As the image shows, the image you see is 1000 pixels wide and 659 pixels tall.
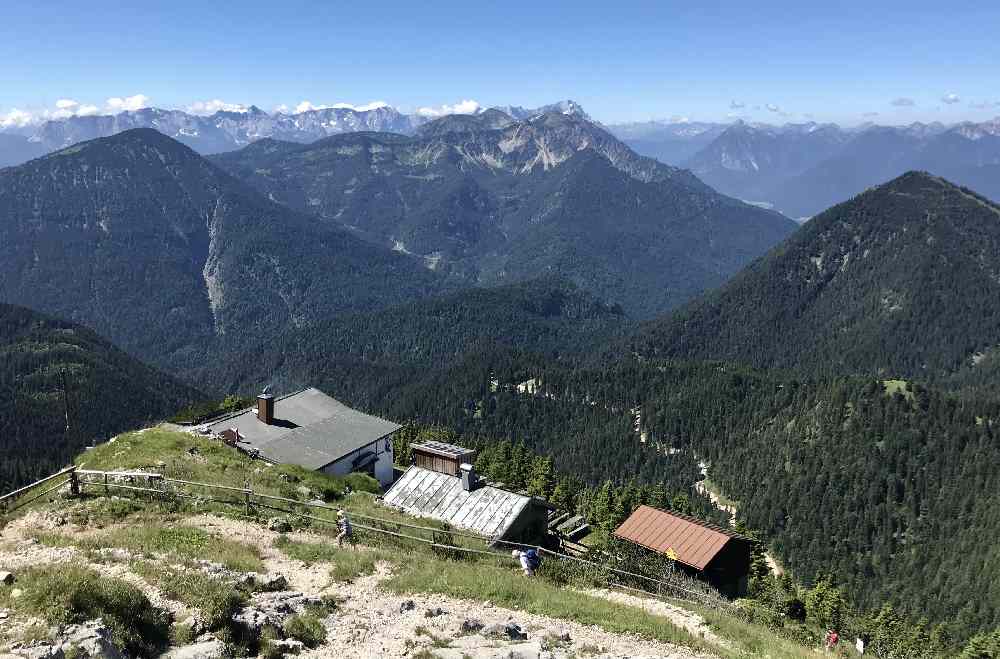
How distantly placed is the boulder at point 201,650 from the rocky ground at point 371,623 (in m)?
0.03

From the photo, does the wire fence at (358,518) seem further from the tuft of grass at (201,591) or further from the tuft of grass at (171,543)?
the tuft of grass at (201,591)

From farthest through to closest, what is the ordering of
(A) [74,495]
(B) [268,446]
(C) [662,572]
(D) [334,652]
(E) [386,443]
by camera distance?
(E) [386,443]
(B) [268,446]
(C) [662,572]
(A) [74,495]
(D) [334,652]

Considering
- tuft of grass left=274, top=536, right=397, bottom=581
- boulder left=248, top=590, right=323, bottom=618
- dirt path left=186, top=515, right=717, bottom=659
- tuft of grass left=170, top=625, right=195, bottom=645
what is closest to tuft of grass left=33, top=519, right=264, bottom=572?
dirt path left=186, top=515, right=717, bottom=659

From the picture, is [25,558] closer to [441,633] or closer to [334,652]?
[334,652]

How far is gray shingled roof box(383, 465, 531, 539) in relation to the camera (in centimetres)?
4778

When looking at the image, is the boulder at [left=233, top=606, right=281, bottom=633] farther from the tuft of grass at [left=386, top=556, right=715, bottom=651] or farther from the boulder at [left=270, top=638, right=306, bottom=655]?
the tuft of grass at [left=386, top=556, right=715, bottom=651]

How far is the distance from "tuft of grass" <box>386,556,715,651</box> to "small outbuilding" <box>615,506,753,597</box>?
2234 cm

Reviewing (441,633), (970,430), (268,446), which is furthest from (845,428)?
(441,633)

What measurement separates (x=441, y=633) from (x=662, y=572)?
25.1m

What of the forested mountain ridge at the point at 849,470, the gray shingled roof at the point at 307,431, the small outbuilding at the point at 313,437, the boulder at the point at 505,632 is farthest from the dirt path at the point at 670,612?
the forested mountain ridge at the point at 849,470

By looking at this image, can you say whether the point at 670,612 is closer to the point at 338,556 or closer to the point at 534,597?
the point at 534,597

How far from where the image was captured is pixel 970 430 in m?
138

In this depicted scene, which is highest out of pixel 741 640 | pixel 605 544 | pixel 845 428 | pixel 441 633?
pixel 441 633

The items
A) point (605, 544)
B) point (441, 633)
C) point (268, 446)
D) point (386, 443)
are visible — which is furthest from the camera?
point (386, 443)
